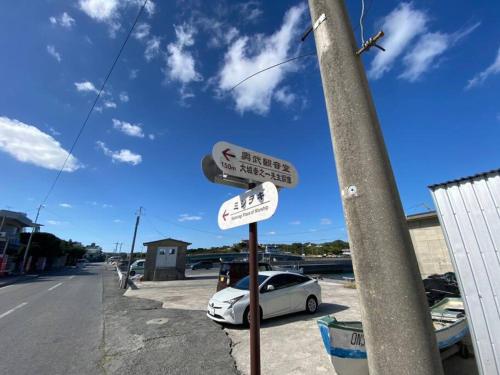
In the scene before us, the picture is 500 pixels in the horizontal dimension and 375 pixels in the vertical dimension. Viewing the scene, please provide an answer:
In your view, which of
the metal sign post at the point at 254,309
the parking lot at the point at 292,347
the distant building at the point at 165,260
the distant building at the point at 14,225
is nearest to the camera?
the metal sign post at the point at 254,309

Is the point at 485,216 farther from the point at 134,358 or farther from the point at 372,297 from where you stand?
the point at 134,358

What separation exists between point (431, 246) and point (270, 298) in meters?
12.5

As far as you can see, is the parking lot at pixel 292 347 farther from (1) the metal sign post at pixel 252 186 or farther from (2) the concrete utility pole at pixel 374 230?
(2) the concrete utility pole at pixel 374 230

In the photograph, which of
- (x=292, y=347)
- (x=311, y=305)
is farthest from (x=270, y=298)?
(x=292, y=347)

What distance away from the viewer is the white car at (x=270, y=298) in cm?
699

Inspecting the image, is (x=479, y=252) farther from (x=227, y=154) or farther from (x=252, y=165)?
(x=227, y=154)

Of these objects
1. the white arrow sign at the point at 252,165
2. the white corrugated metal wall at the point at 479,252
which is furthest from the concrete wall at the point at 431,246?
the white arrow sign at the point at 252,165

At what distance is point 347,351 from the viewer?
12.3 ft

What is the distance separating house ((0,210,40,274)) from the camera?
2991 cm

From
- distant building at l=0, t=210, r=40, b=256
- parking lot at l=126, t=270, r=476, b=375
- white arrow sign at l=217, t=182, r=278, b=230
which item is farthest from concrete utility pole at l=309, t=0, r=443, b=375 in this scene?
distant building at l=0, t=210, r=40, b=256

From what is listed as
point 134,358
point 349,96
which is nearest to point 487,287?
point 349,96

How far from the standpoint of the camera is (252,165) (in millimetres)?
2580

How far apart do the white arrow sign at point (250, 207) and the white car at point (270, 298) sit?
498 cm

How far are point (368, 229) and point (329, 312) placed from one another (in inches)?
324
